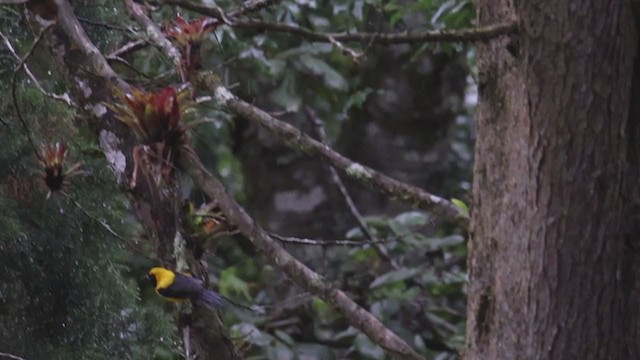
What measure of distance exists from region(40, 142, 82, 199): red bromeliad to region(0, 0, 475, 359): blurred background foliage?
2.7 inches

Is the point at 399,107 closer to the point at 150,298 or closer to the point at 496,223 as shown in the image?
the point at 150,298

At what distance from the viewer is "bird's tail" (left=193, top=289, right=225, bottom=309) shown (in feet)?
3.57

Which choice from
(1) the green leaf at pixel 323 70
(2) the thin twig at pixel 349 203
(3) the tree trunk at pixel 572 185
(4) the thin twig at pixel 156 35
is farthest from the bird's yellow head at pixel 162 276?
(1) the green leaf at pixel 323 70

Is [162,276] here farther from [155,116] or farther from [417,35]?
[417,35]

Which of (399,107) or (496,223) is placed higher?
(496,223)

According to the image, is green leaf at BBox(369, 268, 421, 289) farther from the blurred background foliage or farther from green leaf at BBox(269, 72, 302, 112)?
green leaf at BBox(269, 72, 302, 112)

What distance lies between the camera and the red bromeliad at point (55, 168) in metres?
1.16

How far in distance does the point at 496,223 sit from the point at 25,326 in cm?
67

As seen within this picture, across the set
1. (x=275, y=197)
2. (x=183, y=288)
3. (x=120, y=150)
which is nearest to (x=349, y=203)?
(x=275, y=197)

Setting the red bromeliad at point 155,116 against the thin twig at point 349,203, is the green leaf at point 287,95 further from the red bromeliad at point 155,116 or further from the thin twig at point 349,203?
the red bromeliad at point 155,116

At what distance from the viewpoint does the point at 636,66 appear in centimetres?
Answer: 98

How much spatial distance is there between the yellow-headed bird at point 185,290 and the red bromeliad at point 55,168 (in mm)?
193

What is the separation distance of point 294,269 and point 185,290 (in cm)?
15

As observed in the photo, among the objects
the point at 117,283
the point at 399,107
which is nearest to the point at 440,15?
the point at 117,283
